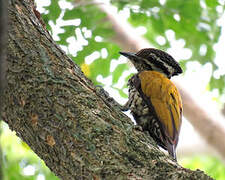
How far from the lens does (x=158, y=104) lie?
164 inches

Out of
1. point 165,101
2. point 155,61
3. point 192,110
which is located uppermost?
point 192,110

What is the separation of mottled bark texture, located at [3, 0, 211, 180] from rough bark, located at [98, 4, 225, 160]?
4891 millimetres

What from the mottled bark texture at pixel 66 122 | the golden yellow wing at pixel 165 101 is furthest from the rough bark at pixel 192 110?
the mottled bark texture at pixel 66 122

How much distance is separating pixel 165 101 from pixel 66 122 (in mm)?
1695

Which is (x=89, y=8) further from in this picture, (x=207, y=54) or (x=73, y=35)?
(x=207, y=54)

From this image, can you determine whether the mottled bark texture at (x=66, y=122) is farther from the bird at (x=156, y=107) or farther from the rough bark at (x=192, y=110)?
the rough bark at (x=192, y=110)

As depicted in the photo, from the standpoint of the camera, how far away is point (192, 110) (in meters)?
8.17

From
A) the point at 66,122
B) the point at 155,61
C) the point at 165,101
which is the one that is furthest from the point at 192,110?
the point at 66,122

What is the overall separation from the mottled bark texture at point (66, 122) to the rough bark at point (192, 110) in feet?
16.0

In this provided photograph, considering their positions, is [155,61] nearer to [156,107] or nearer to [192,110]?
[156,107]

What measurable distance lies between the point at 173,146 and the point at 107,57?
5.62ft

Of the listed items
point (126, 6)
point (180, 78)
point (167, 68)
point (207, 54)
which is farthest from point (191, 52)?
point (167, 68)

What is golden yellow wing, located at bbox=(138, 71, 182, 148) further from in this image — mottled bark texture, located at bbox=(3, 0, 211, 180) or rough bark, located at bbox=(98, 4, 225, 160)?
rough bark, located at bbox=(98, 4, 225, 160)

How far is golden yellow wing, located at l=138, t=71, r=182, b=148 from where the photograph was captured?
4.05 metres
